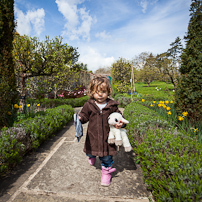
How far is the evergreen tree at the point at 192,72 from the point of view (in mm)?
3822

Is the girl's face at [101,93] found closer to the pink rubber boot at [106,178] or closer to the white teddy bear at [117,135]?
the white teddy bear at [117,135]

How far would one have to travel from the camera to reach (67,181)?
2.25m

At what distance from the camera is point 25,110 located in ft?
15.2

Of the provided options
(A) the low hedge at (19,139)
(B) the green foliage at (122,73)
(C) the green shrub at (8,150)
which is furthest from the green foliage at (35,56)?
(B) the green foliage at (122,73)

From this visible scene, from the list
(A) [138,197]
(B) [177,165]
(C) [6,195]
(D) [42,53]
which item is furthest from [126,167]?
(D) [42,53]

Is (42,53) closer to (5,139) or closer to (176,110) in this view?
(5,139)

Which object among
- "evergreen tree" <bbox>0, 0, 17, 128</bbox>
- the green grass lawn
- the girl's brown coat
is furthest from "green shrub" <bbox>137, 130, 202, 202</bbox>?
the green grass lawn

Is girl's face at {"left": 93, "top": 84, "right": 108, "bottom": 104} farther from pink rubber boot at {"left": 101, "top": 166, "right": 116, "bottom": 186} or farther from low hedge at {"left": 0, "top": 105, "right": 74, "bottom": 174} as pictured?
low hedge at {"left": 0, "top": 105, "right": 74, "bottom": 174}

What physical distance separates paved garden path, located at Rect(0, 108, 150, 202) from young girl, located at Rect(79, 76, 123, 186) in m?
0.24

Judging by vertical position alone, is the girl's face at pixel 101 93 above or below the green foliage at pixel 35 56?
below

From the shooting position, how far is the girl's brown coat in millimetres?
2197

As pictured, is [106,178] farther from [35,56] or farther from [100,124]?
[35,56]

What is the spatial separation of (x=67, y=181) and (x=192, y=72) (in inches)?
159

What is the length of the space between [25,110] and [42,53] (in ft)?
11.2
